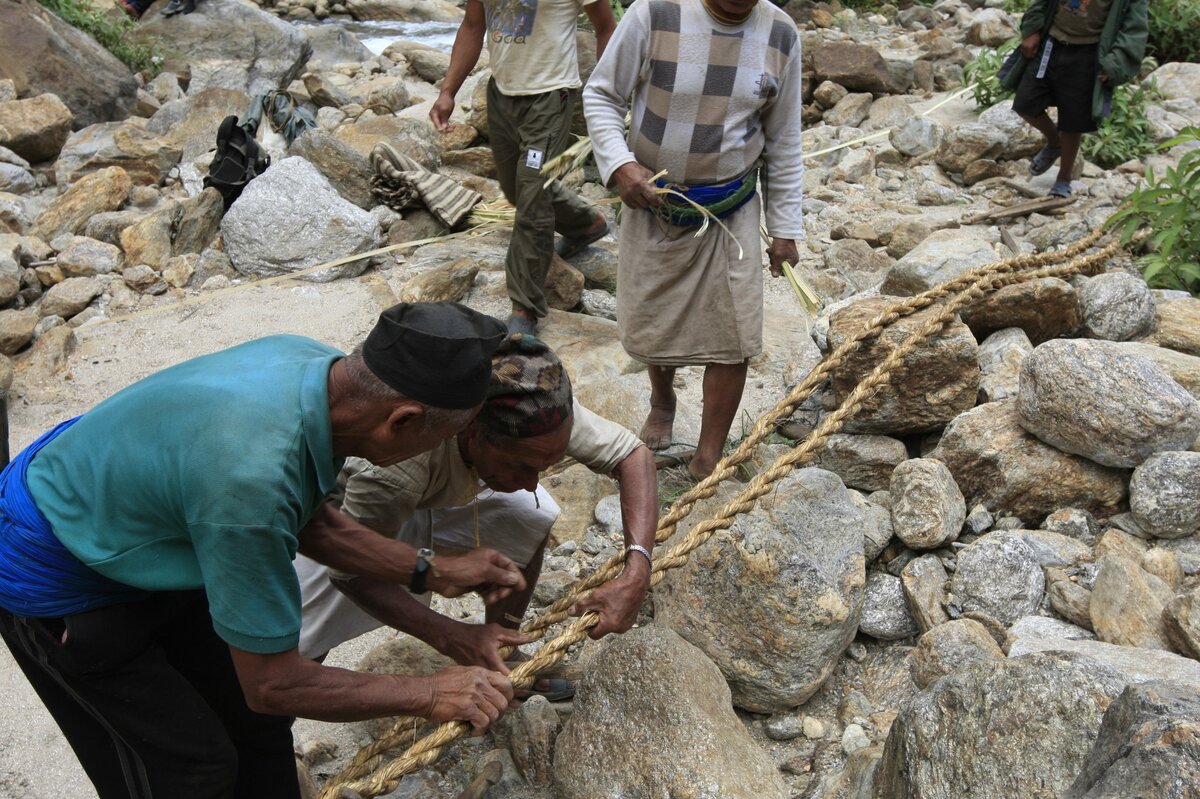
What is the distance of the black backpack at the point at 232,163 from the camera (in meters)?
6.42

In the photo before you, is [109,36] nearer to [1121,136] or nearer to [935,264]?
[935,264]

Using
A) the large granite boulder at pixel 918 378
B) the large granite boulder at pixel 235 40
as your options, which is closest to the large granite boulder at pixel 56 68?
the large granite boulder at pixel 235 40

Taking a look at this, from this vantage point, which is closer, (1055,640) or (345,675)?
(345,675)

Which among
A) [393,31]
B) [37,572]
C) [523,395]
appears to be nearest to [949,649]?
[523,395]

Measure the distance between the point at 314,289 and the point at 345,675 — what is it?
408 centimetres

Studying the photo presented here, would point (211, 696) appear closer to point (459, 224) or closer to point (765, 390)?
point (765, 390)

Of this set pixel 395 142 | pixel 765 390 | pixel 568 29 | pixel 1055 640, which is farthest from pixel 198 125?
pixel 1055 640

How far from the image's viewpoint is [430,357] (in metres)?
1.80

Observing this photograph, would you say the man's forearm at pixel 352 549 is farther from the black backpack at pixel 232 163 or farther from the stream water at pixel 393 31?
the stream water at pixel 393 31

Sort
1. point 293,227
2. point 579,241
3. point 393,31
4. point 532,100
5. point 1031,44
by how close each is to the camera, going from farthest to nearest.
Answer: point 393,31, point 1031,44, point 293,227, point 579,241, point 532,100

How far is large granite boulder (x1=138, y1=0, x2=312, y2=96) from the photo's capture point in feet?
34.8

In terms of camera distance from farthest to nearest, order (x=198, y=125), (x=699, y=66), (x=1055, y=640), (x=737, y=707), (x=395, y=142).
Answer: (x=198, y=125)
(x=395, y=142)
(x=699, y=66)
(x=737, y=707)
(x=1055, y=640)

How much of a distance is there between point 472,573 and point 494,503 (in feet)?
1.62

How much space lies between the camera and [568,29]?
4820 mm
